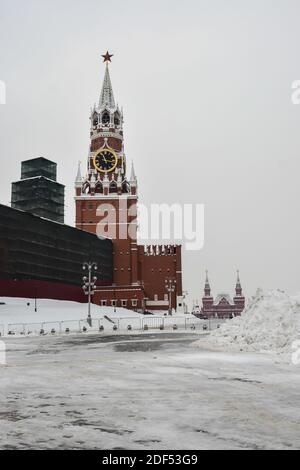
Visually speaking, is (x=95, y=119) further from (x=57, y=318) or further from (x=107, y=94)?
(x=57, y=318)

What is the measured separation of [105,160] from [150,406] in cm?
10142

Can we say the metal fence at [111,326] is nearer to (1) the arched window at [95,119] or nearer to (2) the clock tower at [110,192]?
(2) the clock tower at [110,192]

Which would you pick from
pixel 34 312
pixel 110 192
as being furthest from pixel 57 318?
pixel 110 192

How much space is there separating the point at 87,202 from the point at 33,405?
9633 cm

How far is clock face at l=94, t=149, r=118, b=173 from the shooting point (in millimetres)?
105812

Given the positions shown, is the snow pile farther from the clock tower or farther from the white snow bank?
the clock tower

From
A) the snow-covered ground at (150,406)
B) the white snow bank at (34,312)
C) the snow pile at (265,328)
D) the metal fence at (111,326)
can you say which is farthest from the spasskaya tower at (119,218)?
the snow-covered ground at (150,406)

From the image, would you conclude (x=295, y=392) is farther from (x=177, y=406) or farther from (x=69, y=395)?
(x=69, y=395)

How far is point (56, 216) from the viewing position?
101375 millimetres

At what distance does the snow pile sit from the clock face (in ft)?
286

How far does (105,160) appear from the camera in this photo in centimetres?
10600

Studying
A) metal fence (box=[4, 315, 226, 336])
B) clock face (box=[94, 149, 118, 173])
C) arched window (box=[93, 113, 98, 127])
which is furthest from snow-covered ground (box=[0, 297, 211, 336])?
arched window (box=[93, 113, 98, 127])

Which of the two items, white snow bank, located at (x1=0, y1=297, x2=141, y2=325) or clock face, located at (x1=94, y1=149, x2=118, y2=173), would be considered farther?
clock face, located at (x1=94, y1=149, x2=118, y2=173)
